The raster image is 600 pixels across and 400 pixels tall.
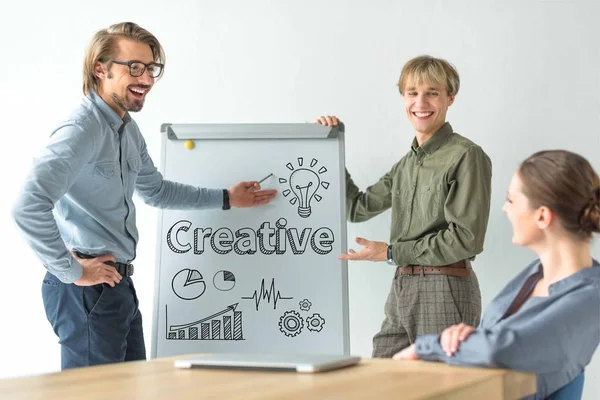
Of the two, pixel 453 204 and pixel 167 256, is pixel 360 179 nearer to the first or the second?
pixel 453 204

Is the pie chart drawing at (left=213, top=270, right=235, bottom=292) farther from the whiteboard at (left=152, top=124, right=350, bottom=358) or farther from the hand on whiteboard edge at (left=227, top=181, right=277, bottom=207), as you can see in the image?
the hand on whiteboard edge at (left=227, top=181, right=277, bottom=207)

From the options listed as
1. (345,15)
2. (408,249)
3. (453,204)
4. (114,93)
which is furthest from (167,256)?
(345,15)

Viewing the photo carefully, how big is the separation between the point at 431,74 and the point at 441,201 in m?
0.51

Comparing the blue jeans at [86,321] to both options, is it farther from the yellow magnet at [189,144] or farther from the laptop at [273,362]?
the laptop at [273,362]

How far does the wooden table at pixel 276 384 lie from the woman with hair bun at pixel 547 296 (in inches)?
1.9

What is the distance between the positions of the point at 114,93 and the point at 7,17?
4.90ft

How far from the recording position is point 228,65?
338 cm

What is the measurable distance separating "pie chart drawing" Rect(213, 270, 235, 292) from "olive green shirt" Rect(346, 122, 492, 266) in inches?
25.0

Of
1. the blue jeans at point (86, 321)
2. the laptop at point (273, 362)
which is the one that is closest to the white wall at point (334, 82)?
the blue jeans at point (86, 321)

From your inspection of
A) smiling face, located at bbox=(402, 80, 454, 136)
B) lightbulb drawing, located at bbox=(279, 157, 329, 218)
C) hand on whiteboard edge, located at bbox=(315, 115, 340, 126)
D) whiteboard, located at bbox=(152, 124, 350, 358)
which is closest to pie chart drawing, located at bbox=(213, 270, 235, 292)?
whiteboard, located at bbox=(152, 124, 350, 358)

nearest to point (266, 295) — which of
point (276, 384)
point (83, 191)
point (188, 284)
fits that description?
point (188, 284)

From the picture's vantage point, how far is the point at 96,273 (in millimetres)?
2244

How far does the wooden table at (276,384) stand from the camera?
102 centimetres

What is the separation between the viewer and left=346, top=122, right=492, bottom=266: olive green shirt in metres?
2.53
